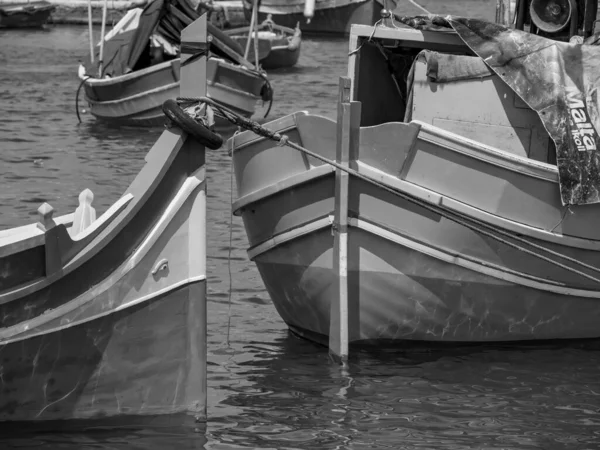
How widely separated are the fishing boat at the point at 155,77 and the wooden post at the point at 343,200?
35.8ft

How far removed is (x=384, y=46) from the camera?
9.41 meters

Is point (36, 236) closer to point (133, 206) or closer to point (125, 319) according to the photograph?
point (133, 206)

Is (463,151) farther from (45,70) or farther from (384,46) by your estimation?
(45,70)

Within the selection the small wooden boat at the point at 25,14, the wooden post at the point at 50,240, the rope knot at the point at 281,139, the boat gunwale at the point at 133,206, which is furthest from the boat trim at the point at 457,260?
the small wooden boat at the point at 25,14

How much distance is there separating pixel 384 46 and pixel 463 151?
1.89m

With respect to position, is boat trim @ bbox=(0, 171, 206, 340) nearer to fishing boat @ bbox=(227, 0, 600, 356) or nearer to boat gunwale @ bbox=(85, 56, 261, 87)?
fishing boat @ bbox=(227, 0, 600, 356)

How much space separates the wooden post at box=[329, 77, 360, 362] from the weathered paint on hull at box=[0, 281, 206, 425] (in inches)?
53.5

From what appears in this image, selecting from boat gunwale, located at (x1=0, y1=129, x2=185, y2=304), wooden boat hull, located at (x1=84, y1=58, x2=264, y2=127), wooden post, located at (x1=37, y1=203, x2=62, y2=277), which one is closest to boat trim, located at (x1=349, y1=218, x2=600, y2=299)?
boat gunwale, located at (x1=0, y1=129, x2=185, y2=304)

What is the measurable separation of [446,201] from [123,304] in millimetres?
Answer: 2375

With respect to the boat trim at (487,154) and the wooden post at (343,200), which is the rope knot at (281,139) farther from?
the boat trim at (487,154)

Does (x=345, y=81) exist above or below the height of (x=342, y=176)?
above

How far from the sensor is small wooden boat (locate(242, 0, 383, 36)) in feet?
123

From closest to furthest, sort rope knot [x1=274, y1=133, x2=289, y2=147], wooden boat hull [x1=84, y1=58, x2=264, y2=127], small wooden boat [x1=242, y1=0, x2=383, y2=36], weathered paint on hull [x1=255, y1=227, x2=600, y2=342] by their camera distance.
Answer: rope knot [x1=274, y1=133, x2=289, y2=147]
weathered paint on hull [x1=255, y1=227, x2=600, y2=342]
wooden boat hull [x1=84, y1=58, x2=264, y2=127]
small wooden boat [x1=242, y1=0, x2=383, y2=36]

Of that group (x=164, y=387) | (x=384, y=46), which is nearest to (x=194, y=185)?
(x=164, y=387)
